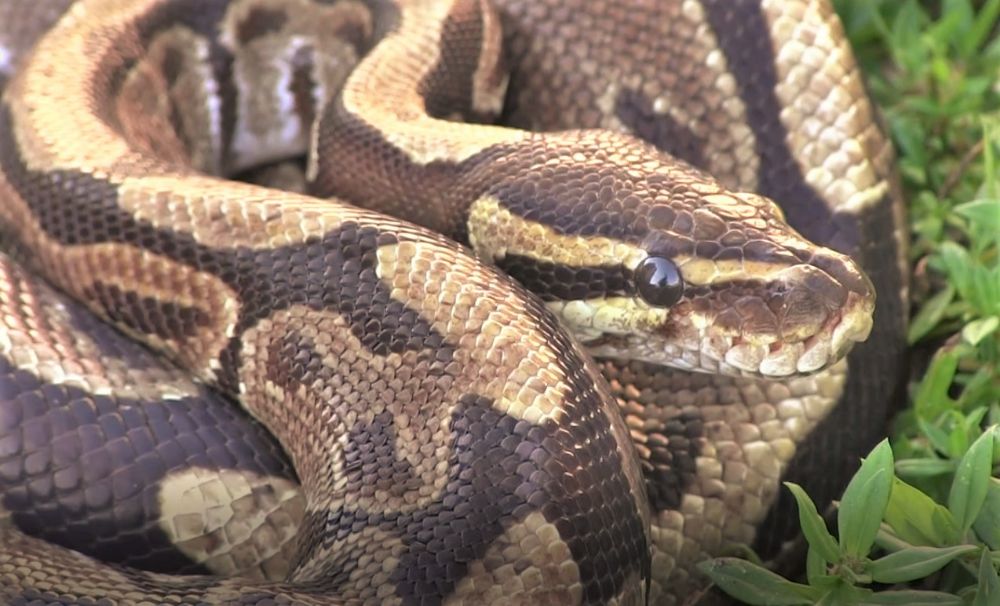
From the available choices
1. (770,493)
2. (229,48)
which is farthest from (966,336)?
(229,48)

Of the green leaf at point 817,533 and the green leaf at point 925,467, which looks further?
the green leaf at point 925,467

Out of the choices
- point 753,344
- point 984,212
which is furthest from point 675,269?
point 984,212

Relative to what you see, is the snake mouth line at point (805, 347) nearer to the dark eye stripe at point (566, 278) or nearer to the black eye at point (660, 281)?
the black eye at point (660, 281)

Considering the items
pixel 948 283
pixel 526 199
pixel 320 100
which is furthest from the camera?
pixel 320 100

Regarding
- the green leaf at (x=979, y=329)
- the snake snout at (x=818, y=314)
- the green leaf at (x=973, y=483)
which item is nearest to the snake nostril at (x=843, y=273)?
the snake snout at (x=818, y=314)

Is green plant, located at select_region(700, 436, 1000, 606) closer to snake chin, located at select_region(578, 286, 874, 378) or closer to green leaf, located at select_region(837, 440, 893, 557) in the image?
green leaf, located at select_region(837, 440, 893, 557)

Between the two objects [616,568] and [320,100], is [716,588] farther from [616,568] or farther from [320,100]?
[320,100]

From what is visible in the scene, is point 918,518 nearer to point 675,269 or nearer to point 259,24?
point 675,269
